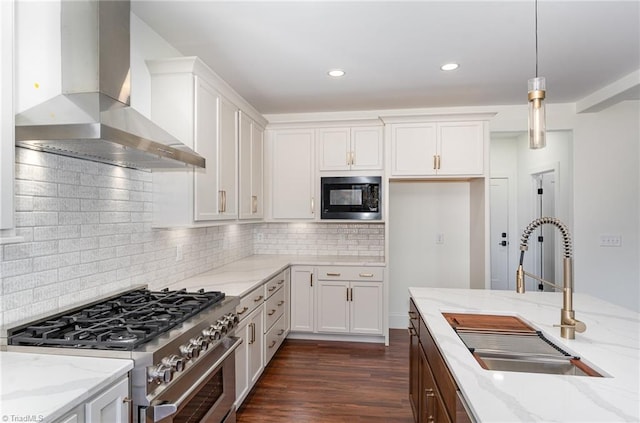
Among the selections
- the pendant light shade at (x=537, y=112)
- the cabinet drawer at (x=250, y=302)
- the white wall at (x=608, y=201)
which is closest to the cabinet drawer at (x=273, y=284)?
the cabinet drawer at (x=250, y=302)

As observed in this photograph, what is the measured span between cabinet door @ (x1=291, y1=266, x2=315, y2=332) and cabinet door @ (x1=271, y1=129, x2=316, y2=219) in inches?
25.7

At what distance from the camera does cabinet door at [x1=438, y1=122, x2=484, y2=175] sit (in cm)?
381

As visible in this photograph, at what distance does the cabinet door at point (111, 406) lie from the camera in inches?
43.3

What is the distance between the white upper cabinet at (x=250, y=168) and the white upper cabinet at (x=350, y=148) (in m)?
0.71

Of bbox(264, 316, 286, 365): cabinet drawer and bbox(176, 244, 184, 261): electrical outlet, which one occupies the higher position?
bbox(176, 244, 184, 261): electrical outlet

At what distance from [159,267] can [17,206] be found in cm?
110

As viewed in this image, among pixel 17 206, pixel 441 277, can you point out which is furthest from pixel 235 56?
pixel 441 277

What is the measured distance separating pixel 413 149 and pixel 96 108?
3.12 m

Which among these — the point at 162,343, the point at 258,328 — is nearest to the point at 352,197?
the point at 258,328

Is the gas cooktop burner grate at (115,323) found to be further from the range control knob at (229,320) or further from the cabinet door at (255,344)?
the cabinet door at (255,344)

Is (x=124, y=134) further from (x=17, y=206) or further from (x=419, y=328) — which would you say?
(x=419, y=328)

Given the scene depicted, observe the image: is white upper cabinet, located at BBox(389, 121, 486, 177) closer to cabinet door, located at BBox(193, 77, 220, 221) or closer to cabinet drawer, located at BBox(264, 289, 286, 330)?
cabinet drawer, located at BBox(264, 289, 286, 330)

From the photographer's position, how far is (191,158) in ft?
6.69

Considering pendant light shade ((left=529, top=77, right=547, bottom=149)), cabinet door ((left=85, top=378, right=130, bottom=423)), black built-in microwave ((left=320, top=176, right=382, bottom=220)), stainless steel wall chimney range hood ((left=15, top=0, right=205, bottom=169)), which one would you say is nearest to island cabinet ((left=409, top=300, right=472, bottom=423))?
pendant light shade ((left=529, top=77, right=547, bottom=149))
